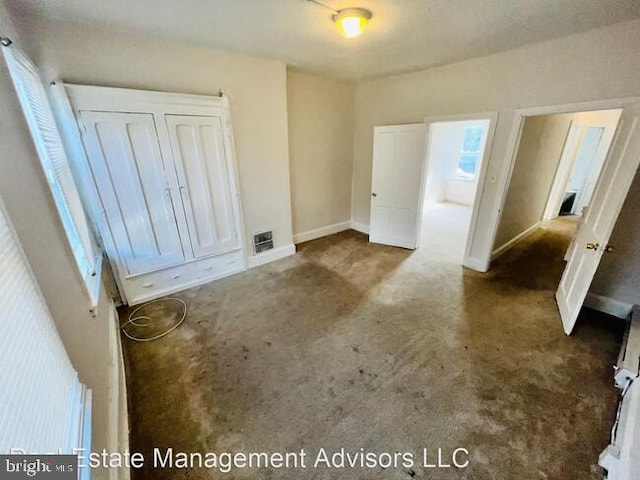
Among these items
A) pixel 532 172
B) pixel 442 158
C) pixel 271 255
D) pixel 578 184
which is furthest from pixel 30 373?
pixel 578 184

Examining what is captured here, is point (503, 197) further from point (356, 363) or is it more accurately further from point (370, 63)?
point (356, 363)

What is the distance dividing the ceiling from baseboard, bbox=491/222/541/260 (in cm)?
251

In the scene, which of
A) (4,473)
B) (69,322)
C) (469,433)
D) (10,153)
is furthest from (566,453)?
(10,153)

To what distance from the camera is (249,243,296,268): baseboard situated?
3.58 meters

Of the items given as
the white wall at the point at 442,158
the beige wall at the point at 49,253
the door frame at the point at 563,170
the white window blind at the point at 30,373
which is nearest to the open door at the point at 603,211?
the door frame at the point at 563,170

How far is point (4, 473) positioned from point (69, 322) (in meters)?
0.83

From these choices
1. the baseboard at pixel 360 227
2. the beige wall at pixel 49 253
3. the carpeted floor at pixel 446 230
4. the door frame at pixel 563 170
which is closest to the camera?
the beige wall at pixel 49 253

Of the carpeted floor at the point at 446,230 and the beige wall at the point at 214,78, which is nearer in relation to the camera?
the beige wall at the point at 214,78

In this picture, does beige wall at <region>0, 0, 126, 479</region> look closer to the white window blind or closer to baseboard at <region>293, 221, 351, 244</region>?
the white window blind

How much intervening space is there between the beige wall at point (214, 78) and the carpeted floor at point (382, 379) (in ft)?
4.06

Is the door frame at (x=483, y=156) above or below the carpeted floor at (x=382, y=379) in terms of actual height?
above

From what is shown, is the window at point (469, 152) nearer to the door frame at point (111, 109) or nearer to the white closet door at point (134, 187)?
the door frame at point (111, 109)

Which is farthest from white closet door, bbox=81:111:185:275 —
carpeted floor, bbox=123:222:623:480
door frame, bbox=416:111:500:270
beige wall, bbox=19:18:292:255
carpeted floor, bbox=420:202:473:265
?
carpeted floor, bbox=420:202:473:265

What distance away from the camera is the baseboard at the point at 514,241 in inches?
150
